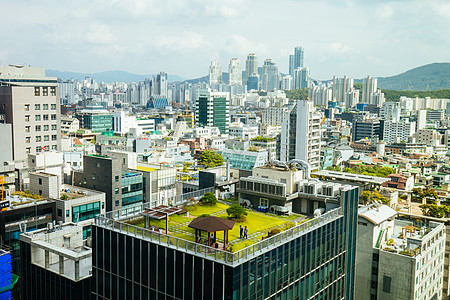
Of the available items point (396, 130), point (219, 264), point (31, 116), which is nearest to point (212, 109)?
point (396, 130)

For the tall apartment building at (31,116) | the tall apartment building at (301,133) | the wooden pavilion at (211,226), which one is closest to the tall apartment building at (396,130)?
the tall apartment building at (301,133)

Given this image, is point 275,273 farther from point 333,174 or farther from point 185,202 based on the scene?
point 333,174

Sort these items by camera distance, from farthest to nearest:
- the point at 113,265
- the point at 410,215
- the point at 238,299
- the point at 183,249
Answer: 1. the point at 410,215
2. the point at 113,265
3. the point at 183,249
4. the point at 238,299

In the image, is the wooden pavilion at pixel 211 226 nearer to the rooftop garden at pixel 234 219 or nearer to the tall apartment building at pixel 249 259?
the rooftop garden at pixel 234 219

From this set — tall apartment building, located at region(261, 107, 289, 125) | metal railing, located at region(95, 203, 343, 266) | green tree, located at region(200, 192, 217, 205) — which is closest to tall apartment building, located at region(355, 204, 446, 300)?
metal railing, located at region(95, 203, 343, 266)

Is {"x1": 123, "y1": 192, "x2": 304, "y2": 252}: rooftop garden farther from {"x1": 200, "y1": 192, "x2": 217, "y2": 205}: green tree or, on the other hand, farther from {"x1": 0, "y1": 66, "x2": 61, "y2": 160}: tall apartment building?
{"x1": 0, "y1": 66, "x2": 61, "y2": 160}: tall apartment building

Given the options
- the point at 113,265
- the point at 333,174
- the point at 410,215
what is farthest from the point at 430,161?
the point at 113,265
